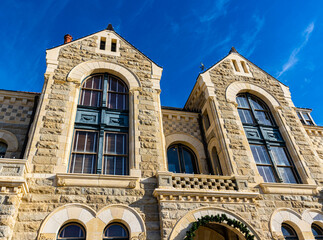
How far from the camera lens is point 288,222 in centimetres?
973

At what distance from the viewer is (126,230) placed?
8.16 metres

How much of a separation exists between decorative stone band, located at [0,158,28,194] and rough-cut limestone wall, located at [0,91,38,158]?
3373mm

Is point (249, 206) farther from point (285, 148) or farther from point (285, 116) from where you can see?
point (285, 116)

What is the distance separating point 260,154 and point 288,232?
11.5 ft

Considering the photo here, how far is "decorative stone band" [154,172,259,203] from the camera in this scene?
8844 mm

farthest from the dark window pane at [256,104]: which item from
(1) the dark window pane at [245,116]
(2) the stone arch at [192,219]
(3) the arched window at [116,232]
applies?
(3) the arched window at [116,232]

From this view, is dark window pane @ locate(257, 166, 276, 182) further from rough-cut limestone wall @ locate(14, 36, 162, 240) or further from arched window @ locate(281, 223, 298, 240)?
rough-cut limestone wall @ locate(14, 36, 162, 240)

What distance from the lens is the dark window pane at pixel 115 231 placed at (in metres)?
7.98

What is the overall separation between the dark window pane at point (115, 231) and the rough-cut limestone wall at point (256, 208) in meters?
1.29

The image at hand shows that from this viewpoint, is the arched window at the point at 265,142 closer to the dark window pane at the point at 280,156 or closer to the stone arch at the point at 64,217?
the dark window pane at the point at 280,156

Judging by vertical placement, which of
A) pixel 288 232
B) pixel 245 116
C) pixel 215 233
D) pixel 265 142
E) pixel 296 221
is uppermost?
pixel 245 116

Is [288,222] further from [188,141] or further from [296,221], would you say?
[188,141]

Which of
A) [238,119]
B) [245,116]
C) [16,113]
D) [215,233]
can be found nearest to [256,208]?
[215,233]

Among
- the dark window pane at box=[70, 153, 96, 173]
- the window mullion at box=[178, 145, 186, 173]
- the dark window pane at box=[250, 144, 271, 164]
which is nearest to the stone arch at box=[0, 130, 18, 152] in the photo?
the dark window pane at box=[70, 153, 96, 173]
